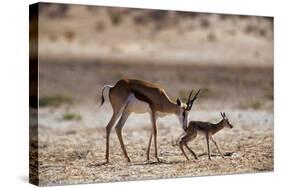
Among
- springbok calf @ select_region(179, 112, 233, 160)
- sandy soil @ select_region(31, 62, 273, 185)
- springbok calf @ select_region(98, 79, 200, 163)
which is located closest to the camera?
sandy soil @ select_region(31, 62, 273, 185)

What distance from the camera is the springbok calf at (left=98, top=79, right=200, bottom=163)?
39.1 ft

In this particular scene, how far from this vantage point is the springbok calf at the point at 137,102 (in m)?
11.9

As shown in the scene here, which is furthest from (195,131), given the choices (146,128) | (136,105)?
(136,105)

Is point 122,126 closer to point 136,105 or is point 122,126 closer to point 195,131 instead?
point 136,105

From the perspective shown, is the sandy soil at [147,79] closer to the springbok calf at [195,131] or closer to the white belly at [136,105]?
the springbok calf at [195,131]

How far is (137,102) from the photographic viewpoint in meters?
12.0

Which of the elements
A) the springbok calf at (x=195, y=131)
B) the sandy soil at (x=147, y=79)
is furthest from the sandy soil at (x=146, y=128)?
the springbok calf at (x=195, y=131)

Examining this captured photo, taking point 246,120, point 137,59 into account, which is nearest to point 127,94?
point 137,59

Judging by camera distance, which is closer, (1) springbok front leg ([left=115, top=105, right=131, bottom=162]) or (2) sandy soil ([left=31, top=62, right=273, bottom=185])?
(2) sandy soil ([left=31, top=62, right=273, bottom=185])

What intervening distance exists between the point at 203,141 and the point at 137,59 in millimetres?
1605

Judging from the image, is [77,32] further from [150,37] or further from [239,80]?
[239,80]

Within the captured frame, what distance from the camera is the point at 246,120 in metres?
13.6

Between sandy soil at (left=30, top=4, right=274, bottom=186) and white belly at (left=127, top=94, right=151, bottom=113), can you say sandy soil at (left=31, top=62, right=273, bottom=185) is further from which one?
white belly at (left=127, top=94, right=151, bottom=113)

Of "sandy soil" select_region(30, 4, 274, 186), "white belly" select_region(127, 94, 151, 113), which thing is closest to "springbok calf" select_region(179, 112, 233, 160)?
"sandy soil" select_region(30, 4, 274, 186)
